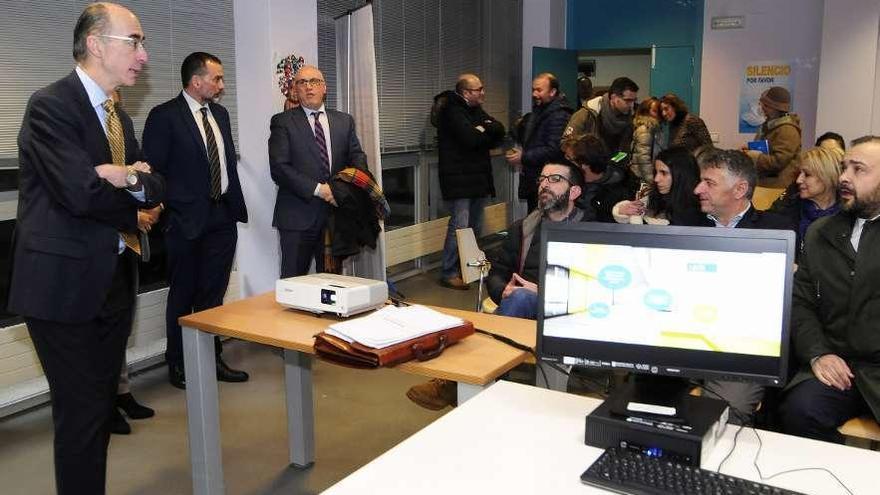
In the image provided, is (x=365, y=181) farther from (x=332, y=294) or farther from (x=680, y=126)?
(x=680, y=126)

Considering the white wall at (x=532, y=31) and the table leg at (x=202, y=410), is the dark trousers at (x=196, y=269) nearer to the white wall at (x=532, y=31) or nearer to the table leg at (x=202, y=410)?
the table leg at (x=202, y=410)

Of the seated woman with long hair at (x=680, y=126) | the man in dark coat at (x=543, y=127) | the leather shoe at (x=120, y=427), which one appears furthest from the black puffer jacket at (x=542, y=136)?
the leather shoe at (x=120, y=427)

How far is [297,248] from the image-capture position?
15.5 ft

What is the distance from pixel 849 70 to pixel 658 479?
7233 mm

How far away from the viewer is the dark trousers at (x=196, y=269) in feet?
13.4

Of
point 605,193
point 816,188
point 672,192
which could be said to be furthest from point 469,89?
point 816,188

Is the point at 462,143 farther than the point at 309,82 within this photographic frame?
Yes

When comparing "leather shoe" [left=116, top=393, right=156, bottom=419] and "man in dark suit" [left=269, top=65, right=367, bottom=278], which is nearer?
"leather shoe" [left=116, top=393, right=156, bottom=419]

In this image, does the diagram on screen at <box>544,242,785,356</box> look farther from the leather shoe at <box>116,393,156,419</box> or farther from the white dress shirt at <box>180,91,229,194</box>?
the white dress shirt at <box>180,91,229,194</box>

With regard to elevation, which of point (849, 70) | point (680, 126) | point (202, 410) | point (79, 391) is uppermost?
point (849, 70)

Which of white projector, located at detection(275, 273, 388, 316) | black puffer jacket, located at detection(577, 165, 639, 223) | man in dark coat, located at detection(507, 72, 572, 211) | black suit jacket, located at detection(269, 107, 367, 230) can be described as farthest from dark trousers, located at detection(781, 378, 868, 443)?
man in dark coat, located at detection(507, 72, 572, 211)

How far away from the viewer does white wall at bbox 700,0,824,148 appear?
7.95m

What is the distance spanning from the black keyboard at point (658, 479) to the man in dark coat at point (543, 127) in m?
4.78

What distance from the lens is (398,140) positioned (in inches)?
259
